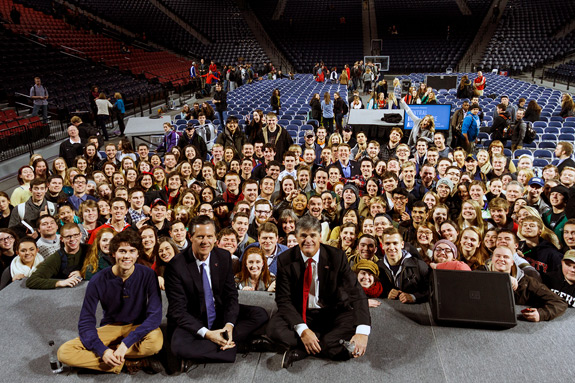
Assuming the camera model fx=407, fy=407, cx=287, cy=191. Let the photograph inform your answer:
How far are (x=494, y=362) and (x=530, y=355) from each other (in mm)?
305

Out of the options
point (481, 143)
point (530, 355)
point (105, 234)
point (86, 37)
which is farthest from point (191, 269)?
point (86, 37)

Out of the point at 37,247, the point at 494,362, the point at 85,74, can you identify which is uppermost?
the point at 85,74

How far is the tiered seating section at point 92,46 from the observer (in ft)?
58.4

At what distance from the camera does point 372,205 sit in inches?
205

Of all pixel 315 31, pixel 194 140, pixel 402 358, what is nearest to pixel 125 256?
pixel 402 358

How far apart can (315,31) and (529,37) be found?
46.5ft

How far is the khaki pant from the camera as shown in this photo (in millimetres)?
3006

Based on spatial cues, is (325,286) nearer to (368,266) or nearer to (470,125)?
(368,266)

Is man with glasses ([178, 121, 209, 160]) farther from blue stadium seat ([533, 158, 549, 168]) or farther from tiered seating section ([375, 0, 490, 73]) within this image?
tiered seating section ([375, 0, 490, 73])

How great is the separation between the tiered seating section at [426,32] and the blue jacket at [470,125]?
19.0m

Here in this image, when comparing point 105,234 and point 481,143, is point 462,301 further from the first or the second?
point 481,143

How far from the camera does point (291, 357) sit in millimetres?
3117

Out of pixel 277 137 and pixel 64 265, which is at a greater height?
pixel 277 137

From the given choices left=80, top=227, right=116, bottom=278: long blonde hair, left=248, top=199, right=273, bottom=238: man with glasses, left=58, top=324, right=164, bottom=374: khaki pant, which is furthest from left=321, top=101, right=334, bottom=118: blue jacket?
left=58, top=324, right=164, bottom=374: khaki pant
